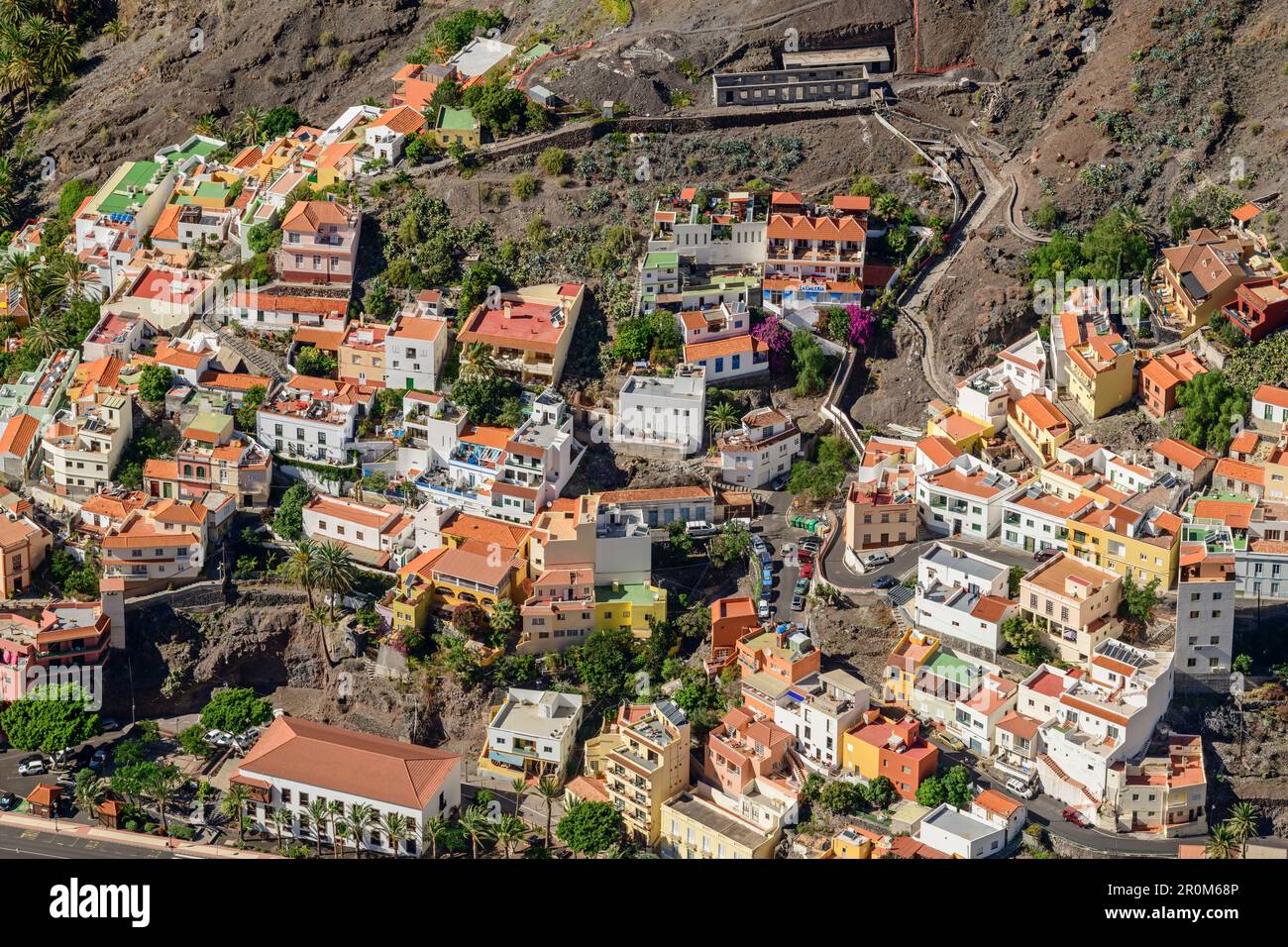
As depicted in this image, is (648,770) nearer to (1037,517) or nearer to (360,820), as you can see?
(360,820)

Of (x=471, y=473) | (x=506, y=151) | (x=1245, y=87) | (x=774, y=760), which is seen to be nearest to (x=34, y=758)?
(x=471, y=473)

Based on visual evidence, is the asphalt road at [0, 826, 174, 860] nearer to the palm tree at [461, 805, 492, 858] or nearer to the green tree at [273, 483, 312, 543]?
the palm tree at [461, 805, 492, 858]

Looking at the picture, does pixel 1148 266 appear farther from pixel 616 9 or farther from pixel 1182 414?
pixel 616 9

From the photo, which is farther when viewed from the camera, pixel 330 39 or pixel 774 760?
pixel 330 39

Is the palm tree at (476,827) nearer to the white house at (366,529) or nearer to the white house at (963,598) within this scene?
the white house at (366,529)

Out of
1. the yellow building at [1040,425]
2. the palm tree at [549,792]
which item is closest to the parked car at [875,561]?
the yellow building at [1040,425]

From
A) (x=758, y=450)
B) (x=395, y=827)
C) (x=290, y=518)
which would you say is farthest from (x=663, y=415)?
(x=395, y=827)
